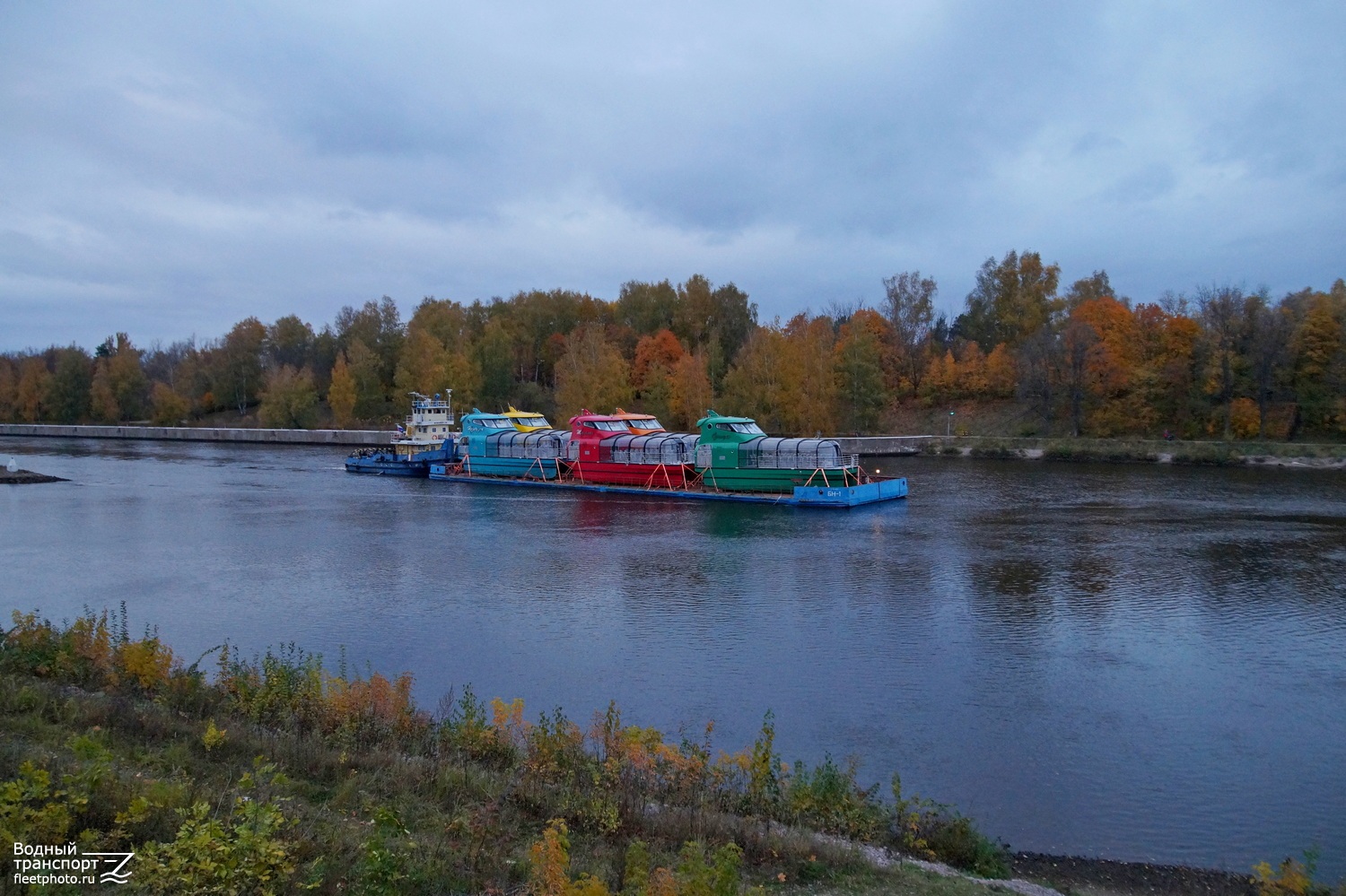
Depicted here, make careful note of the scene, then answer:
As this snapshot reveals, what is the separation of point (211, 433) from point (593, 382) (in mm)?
43842

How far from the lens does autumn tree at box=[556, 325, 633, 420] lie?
7912cm

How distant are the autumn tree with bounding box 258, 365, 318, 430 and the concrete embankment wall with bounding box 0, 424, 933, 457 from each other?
256 centimetres

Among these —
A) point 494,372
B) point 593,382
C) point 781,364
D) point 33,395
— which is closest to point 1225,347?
point 781,364

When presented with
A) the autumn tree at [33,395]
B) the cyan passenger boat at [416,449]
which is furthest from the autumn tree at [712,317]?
the autumn tree at [33,395]

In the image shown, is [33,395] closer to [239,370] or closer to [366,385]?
[239,370]

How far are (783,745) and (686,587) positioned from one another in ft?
34.9

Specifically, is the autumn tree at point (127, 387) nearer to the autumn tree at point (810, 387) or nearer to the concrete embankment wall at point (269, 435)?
the concrete embankment wall at point (269, 435)

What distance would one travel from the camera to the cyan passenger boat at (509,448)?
5153cm

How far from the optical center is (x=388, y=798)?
923 cm

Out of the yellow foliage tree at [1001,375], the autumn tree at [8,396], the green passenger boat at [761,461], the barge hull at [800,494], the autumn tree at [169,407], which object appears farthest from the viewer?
the autumn tree at [8,396]

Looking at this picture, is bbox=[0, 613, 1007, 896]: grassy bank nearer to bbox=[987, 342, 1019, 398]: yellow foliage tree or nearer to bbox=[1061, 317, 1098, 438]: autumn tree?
bbox=[1061, 317, 1098, 438]: autumn tree

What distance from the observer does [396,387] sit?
93.2 meters

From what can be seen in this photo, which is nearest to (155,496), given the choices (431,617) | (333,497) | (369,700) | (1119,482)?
(333,497)

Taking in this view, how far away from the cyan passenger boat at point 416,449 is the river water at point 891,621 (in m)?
14.2
